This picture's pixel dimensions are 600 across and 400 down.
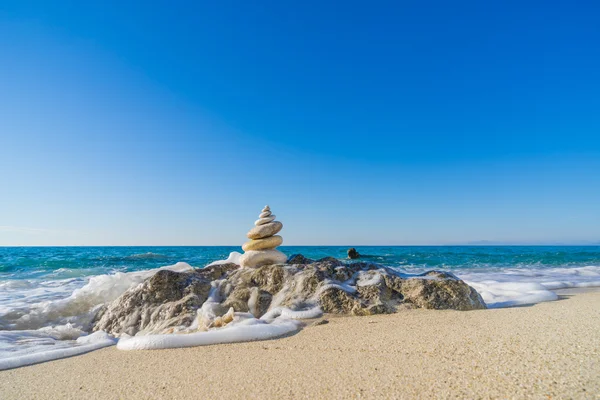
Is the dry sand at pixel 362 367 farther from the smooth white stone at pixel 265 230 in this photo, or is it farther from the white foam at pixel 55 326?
the smooth white stone at pixel 265 230

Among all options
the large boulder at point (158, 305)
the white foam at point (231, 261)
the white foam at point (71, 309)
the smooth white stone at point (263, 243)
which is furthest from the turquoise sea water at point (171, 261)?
the smooth white stone at point (263, 243)

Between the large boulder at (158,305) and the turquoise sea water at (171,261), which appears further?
the turquoise sea water at (171,261)

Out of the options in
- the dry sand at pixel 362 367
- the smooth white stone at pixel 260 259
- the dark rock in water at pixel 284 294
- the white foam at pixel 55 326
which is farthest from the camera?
the smooth white stone at pixel 260 259

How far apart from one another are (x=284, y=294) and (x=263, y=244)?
5.10ft

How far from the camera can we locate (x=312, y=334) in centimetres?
360

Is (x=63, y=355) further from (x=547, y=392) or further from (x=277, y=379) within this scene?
(x=547, y=392)

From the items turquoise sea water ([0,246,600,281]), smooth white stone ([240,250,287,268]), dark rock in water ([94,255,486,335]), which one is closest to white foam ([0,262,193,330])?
dark rock in water ([94,255,486,335])

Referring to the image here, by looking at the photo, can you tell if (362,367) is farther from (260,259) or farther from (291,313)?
(260,259)

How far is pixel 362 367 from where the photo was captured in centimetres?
247

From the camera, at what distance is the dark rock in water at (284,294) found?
15.4 ft

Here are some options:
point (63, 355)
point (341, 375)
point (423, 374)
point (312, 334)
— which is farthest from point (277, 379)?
point (63, 355)

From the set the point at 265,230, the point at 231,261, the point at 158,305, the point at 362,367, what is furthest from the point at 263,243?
the point at 362,367

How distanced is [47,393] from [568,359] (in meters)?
3.78

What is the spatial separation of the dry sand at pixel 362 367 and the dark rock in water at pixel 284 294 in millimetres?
966
